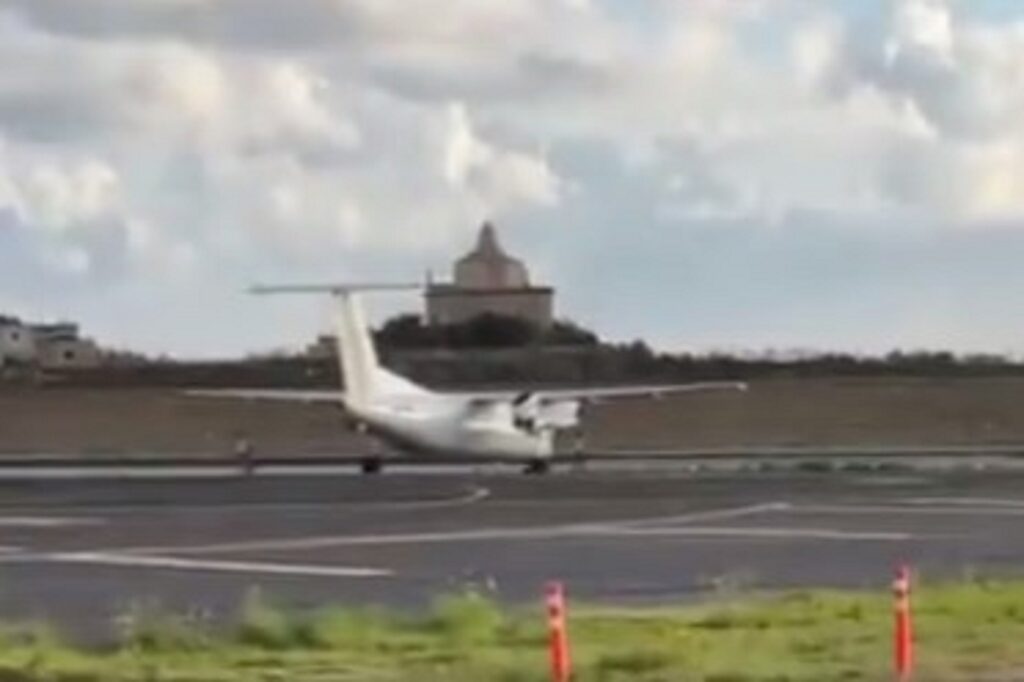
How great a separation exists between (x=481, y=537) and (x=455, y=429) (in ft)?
99.2

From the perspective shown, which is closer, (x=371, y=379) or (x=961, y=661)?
(x=961, y=661)

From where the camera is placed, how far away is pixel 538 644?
24.1 metres

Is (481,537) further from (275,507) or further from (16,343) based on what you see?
(16,343)

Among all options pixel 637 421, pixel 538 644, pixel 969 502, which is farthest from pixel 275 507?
pixel 637 421

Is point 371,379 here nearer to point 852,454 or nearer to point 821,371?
point 852,454

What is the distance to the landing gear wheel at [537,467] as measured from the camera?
6944 centimetres

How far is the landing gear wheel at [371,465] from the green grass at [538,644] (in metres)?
40.2

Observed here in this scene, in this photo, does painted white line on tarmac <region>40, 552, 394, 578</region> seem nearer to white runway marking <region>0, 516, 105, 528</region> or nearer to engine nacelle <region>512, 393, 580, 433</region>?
white runway marking <region>0, 516, 105, 528</region>

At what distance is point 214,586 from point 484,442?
3907cm

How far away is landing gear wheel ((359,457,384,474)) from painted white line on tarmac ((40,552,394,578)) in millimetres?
30333

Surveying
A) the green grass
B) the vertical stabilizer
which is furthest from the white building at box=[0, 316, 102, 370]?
the green grass

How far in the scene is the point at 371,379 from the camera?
74312mm

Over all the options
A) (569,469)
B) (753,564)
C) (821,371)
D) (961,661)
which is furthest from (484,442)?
(821,371)

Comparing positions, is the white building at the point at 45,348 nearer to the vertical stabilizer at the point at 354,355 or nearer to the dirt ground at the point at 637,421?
the dirt ground at the point at 637,421
